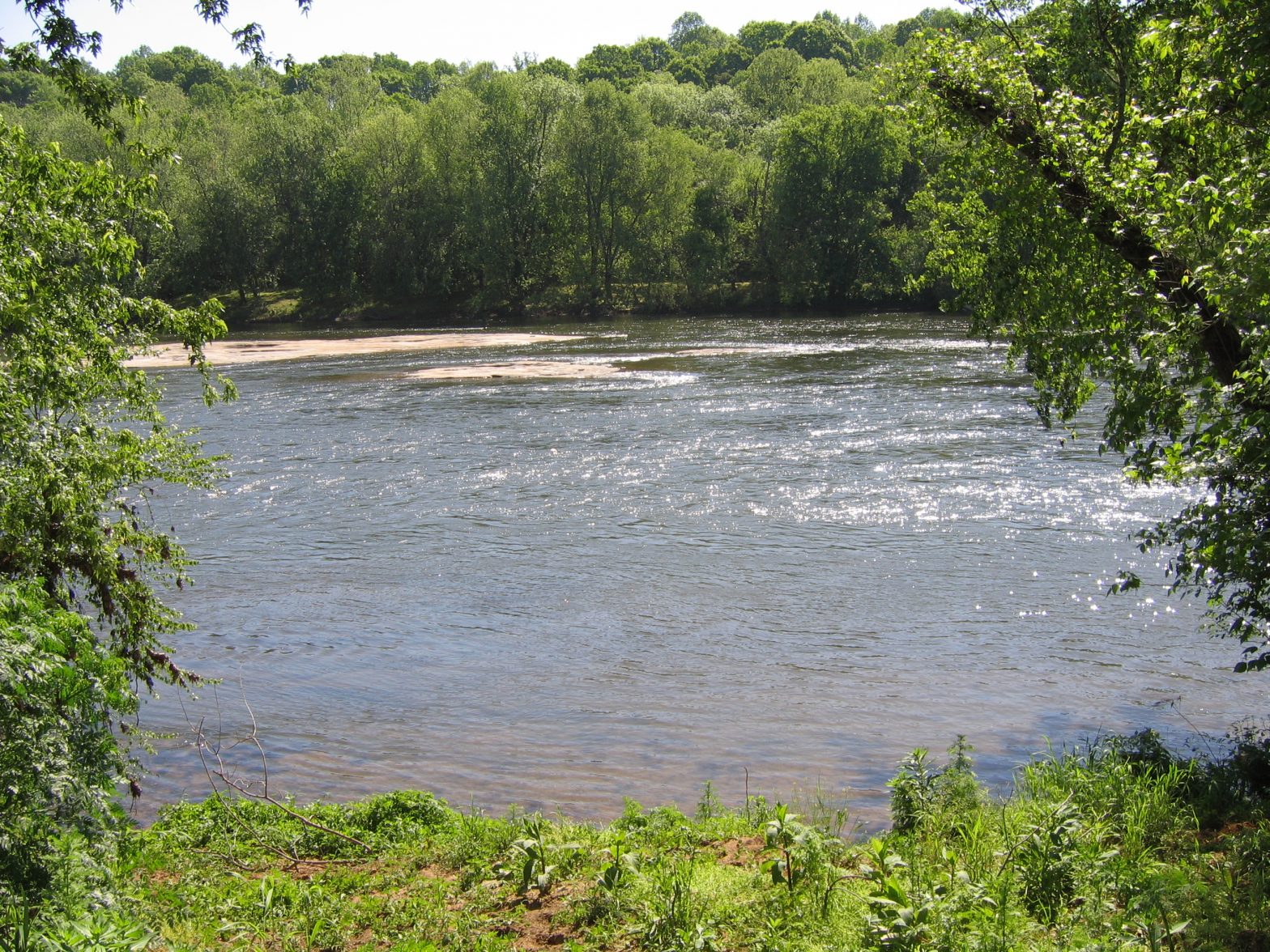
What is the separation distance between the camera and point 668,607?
1485 cm

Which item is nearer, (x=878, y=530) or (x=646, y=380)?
(x=878, y=530)

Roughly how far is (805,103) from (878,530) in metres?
76.2

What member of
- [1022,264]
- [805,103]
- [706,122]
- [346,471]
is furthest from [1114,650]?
[706,122]

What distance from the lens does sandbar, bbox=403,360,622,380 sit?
39750 millimetres

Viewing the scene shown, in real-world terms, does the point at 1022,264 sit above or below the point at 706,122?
below

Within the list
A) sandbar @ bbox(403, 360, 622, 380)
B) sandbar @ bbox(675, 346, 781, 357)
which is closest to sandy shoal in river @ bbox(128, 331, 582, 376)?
sandbar @ bbox(403, 360, 622, 380)

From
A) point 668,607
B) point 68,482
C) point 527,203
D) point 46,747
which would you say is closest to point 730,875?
point 46,747

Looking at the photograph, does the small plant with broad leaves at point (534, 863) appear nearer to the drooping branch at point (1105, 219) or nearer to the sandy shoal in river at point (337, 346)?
the drooping branch at point (1105, 219)

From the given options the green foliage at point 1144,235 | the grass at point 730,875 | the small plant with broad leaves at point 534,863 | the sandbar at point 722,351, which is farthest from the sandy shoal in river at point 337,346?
the small plant with broad leaves at point 534,863

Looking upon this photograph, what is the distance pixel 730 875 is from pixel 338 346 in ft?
170

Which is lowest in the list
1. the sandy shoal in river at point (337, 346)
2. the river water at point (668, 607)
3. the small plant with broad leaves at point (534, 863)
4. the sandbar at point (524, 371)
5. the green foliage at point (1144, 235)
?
the river water at point (668, 607)

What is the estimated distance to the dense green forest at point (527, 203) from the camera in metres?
70.5

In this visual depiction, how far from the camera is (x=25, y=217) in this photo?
782cm

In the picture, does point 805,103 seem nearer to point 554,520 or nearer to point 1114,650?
point 554,520
